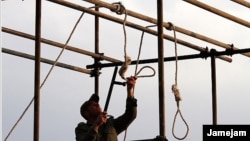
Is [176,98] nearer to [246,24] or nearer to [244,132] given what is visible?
[244,132]

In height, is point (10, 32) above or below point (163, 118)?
above

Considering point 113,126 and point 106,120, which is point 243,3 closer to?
point 113,126

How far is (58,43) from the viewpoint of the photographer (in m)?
15.1

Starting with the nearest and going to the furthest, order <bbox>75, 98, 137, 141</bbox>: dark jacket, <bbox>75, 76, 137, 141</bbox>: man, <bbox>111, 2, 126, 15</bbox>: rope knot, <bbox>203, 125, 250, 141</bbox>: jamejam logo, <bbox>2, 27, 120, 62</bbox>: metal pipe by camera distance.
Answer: <bbox>75, 76, 137, 141</bbox>: man, <bbox>75, 98, 137, 141</bbox>: dark jacket, <bbox>111, 2, 126, 15</bbox>: rope knot, <bbox>203, 125, 250, 141</bbox>: jamejam logo, <bbox>2, 27, 120, 62</bbox>: metal pipe

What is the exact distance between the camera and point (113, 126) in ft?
38.9

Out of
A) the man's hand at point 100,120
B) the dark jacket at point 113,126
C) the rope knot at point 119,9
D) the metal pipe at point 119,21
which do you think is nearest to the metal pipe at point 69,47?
the metal pipe at point 119,21

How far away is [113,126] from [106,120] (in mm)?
212

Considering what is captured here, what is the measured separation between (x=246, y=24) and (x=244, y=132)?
266cm

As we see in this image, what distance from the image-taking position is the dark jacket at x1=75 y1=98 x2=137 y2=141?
1155 centimetres

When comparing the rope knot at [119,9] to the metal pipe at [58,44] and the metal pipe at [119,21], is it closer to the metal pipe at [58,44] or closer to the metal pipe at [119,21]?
the metal pipe at [119,21]

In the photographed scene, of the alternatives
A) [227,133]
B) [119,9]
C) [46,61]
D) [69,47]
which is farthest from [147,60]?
[119,9]

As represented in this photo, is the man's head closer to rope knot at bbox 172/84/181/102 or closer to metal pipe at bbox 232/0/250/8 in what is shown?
rope knot at bbox 172/84/181/102

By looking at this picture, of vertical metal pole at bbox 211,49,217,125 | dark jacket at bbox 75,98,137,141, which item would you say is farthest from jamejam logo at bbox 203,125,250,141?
dark jacket at bbox 75,98,137,141

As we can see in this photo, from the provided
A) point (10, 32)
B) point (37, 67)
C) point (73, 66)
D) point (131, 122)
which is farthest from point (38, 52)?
point (73, 66)
